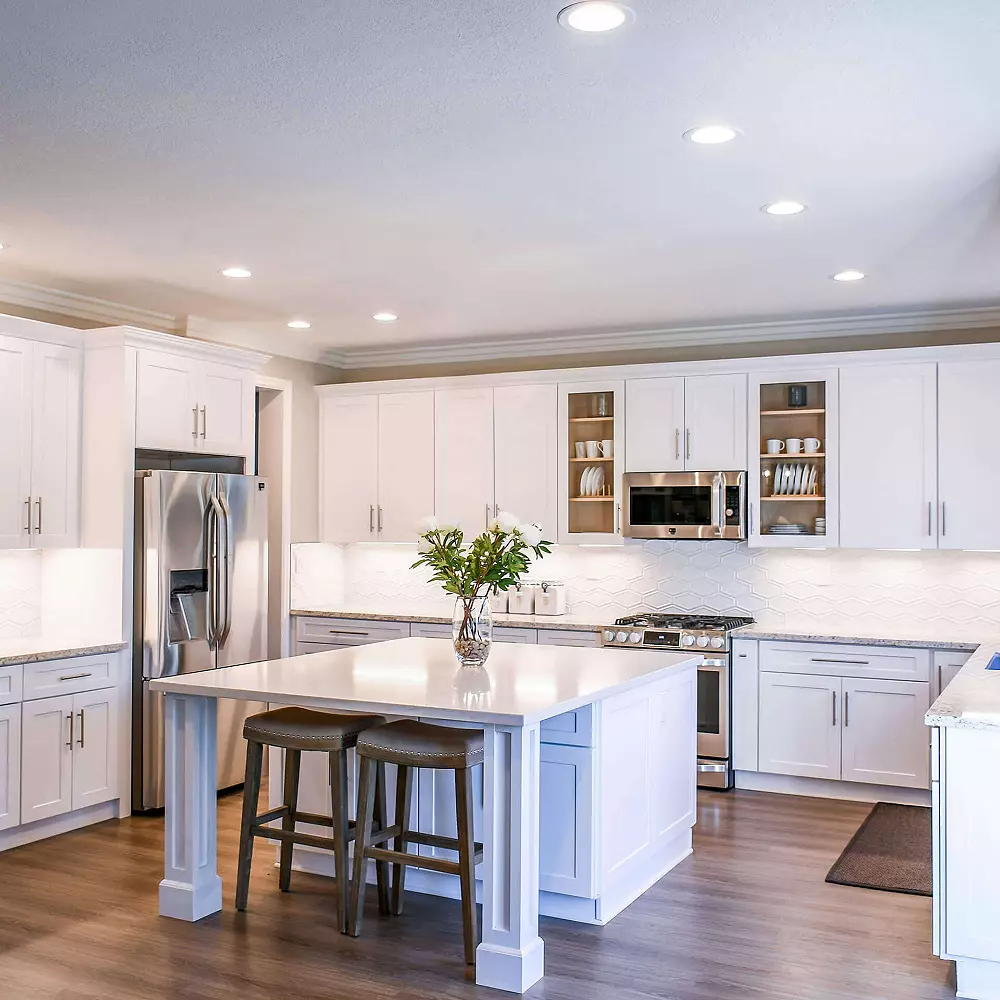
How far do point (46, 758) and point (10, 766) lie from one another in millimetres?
198

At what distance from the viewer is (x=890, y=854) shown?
15.6 ft

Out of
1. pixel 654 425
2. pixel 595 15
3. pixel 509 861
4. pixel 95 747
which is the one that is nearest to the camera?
pixel 595 15

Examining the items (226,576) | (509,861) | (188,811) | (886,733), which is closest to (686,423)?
(886,733)

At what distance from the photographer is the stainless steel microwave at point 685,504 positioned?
245 inches

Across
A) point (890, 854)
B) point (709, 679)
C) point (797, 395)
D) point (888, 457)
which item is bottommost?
point (890, 854)

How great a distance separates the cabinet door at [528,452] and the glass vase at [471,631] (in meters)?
2.50

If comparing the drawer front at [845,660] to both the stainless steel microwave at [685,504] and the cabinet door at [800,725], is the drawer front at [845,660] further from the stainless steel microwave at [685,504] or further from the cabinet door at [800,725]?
the stainless steel microwave at [685,504]

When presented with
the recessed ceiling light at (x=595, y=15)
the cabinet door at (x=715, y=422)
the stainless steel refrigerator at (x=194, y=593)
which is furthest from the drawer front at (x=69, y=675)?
the recessed ceiling light at (x=595, y=15)

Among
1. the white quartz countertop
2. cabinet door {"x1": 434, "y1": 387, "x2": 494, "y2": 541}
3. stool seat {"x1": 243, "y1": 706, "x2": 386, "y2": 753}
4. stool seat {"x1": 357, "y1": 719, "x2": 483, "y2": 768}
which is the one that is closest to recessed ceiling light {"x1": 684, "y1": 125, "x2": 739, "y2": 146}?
the white quartz countertop

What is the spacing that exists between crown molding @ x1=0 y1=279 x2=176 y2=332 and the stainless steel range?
10.5 feet

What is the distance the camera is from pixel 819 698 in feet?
19.1

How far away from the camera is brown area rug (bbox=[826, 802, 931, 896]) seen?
436 cm

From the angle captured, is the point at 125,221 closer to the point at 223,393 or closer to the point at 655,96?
the point at 223,393

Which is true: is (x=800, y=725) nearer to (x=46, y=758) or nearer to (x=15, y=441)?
(x=46, y=758)
